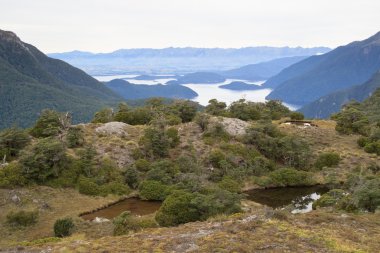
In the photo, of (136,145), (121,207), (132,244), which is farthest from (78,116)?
(132,244)

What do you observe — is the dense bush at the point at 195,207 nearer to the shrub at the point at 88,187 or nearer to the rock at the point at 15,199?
the shrub at the point at 88,187

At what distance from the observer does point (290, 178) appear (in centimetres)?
4556

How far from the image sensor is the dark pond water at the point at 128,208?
35.6 m

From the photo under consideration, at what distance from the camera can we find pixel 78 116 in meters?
183

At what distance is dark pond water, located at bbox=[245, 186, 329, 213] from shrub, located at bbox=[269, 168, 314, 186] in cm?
82

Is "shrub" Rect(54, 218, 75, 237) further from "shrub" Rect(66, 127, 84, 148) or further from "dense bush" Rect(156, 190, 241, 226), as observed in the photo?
"shrub" Rect(66, 127, 84, 148)

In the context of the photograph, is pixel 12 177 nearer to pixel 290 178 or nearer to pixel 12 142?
pixel 12 142

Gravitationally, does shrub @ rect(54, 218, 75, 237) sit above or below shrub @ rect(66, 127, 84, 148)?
below

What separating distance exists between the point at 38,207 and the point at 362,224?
2692cm

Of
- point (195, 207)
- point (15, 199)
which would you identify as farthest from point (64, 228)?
point (15, 199)

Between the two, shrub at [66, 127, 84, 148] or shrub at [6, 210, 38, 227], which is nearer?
shrub at [6, 210, 38, 227]

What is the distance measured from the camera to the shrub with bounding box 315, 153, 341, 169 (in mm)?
49781

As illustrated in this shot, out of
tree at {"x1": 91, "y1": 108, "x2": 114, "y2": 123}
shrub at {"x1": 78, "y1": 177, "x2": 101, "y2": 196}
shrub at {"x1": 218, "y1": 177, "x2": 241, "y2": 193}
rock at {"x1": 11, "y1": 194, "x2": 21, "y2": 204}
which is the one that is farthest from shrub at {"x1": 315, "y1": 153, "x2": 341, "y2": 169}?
rock at {"x1": 11, "y1": 194, "x2": 21, "y2": 204}

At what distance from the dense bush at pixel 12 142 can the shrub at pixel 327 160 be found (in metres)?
34.9
